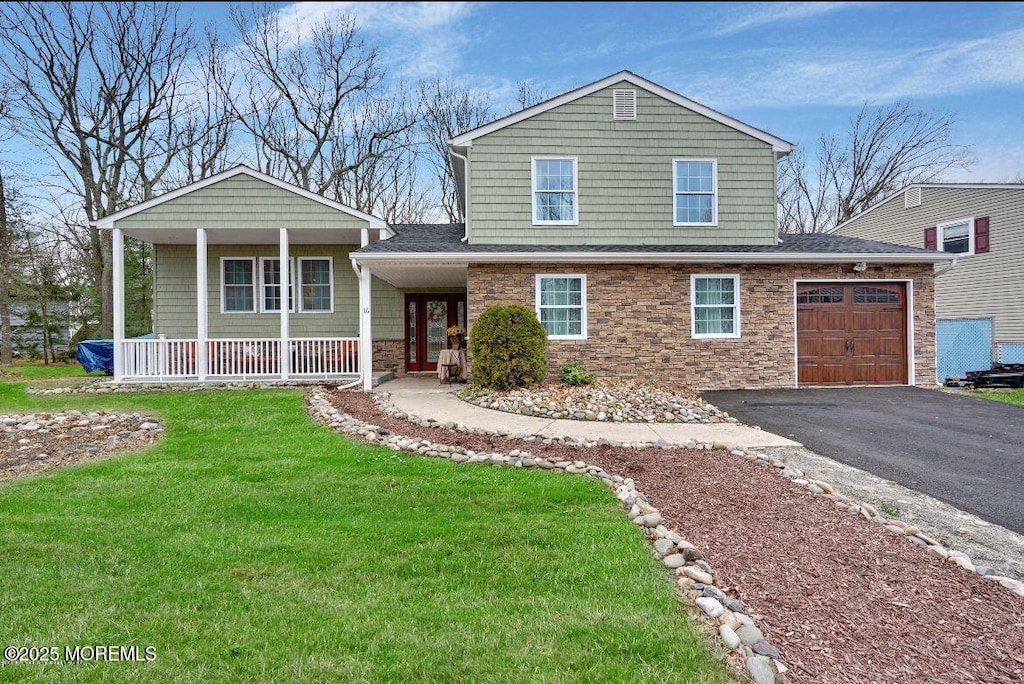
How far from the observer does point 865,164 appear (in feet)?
97.5

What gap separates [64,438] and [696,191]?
12.4 metres

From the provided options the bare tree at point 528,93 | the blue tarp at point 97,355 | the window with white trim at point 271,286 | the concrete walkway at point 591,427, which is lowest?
the concrete walkway at point 591,427

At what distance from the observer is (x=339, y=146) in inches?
985

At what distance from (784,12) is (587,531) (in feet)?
30.2

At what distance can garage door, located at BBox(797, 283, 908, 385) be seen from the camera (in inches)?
464

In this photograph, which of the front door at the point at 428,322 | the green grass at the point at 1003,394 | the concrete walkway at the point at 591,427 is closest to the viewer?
the concrete walkway at the point at 591,427

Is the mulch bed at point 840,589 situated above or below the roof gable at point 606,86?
below

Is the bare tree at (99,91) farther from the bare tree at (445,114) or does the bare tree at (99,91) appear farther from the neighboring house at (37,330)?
the bare tree at (445,114)

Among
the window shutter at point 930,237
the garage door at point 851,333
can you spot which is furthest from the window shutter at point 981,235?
the garage door at point 851,333

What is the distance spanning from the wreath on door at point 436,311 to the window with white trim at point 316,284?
8.14ft

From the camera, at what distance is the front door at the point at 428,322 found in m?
14.4

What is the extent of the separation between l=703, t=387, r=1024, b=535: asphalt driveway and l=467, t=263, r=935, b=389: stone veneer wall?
71cm

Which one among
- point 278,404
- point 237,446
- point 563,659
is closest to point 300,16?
point 278,404

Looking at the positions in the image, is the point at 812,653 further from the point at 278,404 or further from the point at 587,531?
the point at 278,404
